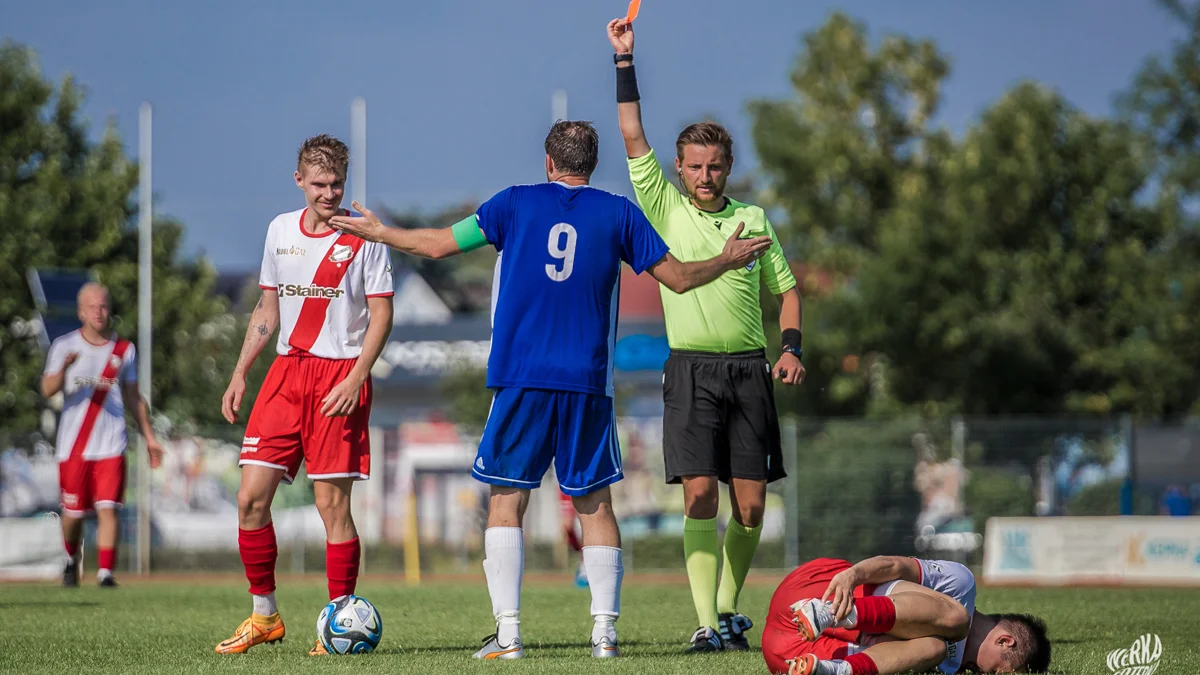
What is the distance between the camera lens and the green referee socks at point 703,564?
24.4 feet

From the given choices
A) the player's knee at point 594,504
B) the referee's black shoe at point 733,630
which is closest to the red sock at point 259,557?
the player's knee at point 594,504

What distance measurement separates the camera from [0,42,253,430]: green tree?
30.3 m

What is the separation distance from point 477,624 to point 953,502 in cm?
1523

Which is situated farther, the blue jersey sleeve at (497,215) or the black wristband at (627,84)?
the black wristband at (627,84)

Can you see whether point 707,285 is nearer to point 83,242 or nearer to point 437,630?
point 437,630

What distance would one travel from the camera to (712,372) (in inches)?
303

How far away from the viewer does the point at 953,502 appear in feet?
75.9

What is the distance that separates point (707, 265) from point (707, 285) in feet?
3.01

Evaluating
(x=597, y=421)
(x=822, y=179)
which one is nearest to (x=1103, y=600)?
(x=597, y=421)

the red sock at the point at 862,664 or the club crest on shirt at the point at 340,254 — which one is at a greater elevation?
the club crest on shirt at the point at 340,254

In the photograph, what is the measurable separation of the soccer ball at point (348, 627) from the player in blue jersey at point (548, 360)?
62 cm

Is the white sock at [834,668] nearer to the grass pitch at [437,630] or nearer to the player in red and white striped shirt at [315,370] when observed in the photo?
the grass pitch at [437,630]

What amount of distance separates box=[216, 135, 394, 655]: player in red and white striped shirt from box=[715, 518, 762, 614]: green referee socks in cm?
191

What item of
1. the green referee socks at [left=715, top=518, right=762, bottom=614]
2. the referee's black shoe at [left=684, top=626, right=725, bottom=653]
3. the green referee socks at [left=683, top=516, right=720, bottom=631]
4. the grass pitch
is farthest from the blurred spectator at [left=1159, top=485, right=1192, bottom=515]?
the referee's black shoe at [left=684, top=626, right=725, bottom=653]
